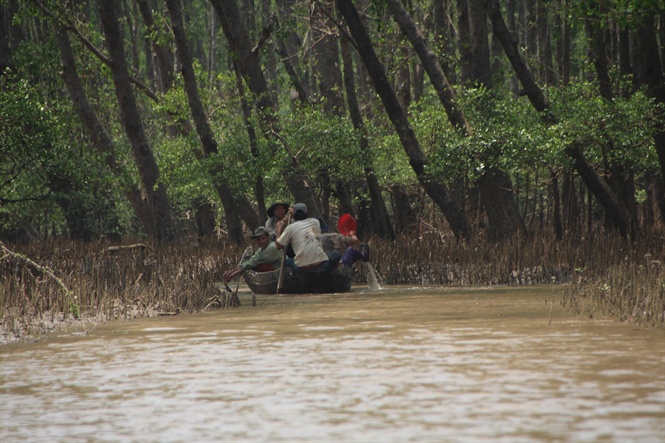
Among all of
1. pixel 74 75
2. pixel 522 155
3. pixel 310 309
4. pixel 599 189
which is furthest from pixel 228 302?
pixel 74 75

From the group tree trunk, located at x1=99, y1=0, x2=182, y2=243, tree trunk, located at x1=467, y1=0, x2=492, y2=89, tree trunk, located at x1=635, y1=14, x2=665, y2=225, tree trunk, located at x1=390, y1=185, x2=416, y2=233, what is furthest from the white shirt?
tree trunk, located at x1=390, y1=185, x2=416, y2=233

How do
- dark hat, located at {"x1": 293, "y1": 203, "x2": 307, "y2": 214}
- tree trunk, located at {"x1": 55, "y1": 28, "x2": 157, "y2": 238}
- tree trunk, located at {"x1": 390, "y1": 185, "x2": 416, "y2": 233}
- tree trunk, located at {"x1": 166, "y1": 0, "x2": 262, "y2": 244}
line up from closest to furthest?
1. dark hat, located at {"x1": 293, "y1": 203, "x2": 307, "y2": 214}
2. tree trunk, located at {"x1": 166, "y1": 0, "x2": 262, "y2": 244}
3. tree trunk, located at {"x1": 55, "y1": 28, "x2": 157, "y2": 238}
4. tree trunk, located at {"x1": 390, "y1": 185, "x2": 416, "y2": 233}

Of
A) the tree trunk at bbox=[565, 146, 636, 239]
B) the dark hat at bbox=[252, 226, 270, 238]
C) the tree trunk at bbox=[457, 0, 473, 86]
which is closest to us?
the dark hat at bbox=[252, 226, 270, 238]

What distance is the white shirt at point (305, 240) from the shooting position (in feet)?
43.5

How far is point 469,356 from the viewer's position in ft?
22.0

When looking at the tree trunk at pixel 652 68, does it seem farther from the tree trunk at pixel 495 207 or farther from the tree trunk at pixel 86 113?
the tree trunk at pixel 86 113

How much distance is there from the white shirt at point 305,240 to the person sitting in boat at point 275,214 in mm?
984

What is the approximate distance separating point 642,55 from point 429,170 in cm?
420

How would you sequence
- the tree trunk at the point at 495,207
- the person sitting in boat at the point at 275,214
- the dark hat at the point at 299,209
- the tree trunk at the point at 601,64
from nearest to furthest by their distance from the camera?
1. the dark hat at the point at 299,209
2. the person sitting in boat at the point at 275,214
3. the tree trunk at the point at 601,64
4. the tree trunk at the point at 495,207

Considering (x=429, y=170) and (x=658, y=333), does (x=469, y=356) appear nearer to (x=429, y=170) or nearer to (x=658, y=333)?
(x=658, y=333)

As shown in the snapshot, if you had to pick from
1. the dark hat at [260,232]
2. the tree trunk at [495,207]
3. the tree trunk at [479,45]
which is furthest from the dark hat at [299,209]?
the tree trunk at [479,45]

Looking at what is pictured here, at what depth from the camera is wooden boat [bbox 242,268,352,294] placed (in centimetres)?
1346

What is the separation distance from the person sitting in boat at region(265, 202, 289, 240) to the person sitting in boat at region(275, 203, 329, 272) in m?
0.85

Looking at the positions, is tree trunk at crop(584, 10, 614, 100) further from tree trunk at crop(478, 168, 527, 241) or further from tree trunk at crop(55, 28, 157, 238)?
tree trunk at crop(55, 28, 157, 238)
